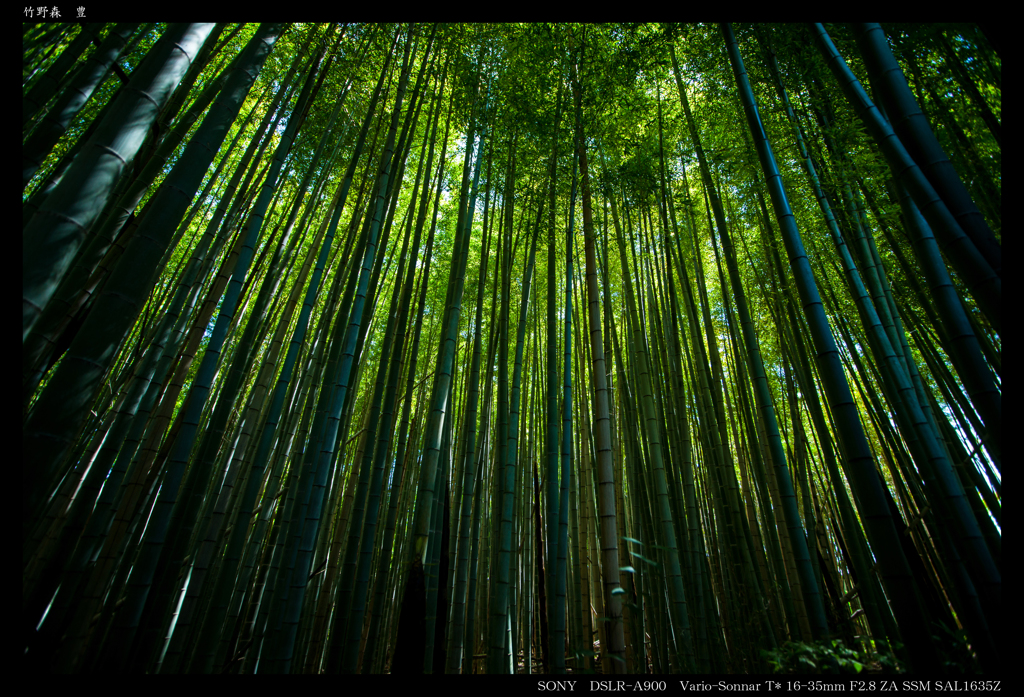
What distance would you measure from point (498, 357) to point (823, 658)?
2163mm

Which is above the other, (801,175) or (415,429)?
(801,175)

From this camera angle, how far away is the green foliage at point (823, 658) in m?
1.35

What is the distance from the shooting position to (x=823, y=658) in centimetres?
152

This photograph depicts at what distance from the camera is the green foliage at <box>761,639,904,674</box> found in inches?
53.3

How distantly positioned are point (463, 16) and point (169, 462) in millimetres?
2030

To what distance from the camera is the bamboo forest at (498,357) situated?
114 centimetres

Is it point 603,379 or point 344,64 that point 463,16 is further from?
point 344,64

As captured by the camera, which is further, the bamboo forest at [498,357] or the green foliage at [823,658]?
the green foliage at [823,658]

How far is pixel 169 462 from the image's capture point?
5.13 feet

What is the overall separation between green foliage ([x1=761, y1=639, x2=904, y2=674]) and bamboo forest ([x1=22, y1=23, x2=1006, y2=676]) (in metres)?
0.02

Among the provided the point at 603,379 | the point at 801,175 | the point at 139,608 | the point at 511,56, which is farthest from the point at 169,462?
the point at 801,175

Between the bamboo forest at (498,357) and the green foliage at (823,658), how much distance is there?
0.7 inches

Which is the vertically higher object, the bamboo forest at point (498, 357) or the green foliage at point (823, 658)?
the bamboo forest at point (498, 357)

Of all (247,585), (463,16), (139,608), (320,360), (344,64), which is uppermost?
(344,64)
